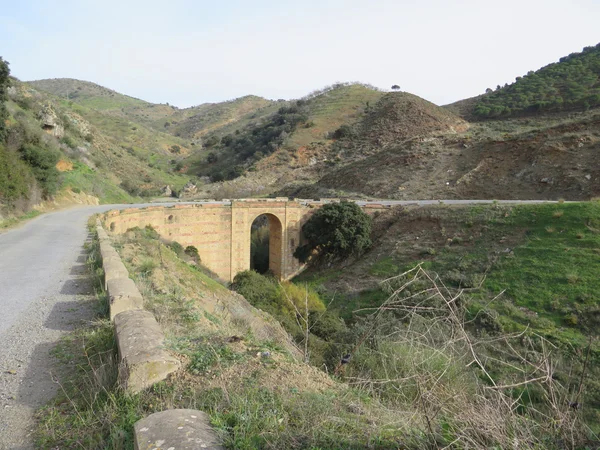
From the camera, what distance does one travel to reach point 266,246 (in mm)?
30203

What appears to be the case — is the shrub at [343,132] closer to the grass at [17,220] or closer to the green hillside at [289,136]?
the green hillside at [289,136]

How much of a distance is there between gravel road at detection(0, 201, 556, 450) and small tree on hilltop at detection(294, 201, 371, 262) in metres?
15.5

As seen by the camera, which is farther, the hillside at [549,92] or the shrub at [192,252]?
the hillside at [549,92]

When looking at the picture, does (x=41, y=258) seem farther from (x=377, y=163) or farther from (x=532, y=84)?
(x=532, y=84)

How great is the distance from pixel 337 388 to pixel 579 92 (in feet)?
182

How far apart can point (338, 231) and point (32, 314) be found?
19.3m

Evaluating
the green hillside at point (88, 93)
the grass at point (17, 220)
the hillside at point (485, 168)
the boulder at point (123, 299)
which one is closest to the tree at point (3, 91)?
the grass at point (17, 220)

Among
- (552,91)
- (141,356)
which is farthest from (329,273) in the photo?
(552,91)

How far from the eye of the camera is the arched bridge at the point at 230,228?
2098 centimetres

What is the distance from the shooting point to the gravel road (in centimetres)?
306

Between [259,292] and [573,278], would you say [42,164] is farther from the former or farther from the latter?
[573,278]

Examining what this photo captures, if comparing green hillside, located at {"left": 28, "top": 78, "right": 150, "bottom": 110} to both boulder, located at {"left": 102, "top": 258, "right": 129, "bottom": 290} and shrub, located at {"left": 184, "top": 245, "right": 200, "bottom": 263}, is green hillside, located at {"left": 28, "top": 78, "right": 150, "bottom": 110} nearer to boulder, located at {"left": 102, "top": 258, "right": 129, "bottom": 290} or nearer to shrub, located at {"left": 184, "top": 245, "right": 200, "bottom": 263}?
shrub, located at {"left": 184, "top": 245, "right": 200, "bottom": 263}

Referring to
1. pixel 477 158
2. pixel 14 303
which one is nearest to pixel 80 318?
pixel 14 303

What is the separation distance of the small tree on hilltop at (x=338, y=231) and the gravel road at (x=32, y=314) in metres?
15.5
